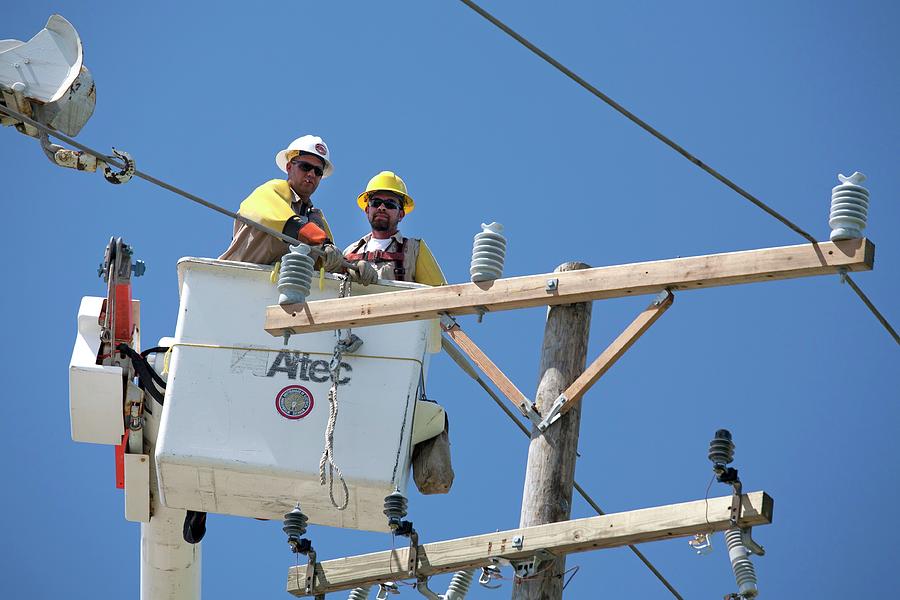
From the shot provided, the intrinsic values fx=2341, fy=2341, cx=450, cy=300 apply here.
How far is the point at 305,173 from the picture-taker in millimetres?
14664

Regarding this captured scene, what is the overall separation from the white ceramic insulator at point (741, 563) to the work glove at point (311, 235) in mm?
3273

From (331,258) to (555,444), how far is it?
5.94ft

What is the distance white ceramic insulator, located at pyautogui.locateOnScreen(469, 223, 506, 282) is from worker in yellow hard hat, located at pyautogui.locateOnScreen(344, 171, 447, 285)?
1.72m

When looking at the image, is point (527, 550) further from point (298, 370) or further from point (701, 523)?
point (298, 370)

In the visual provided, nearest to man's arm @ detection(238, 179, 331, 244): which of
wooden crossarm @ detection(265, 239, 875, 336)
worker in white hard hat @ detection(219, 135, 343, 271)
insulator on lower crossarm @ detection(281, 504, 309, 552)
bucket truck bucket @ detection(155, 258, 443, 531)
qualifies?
worker in white hard hat @ detection(219, 135, 343, 271)

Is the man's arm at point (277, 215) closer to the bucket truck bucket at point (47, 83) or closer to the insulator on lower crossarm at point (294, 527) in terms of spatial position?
the bucket truck bucket at point (47, 83)

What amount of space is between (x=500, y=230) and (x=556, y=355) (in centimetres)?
77

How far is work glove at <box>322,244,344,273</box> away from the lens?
43.9ft

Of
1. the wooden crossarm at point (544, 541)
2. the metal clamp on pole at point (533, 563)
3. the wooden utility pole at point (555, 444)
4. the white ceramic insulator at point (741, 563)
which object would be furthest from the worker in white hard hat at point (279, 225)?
the white ceramic insulator at point (741, 563)

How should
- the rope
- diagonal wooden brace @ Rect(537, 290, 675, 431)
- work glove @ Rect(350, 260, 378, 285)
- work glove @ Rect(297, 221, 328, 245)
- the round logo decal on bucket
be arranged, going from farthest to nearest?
work glove @ Rect(297, 221, 328, 245)
work glove @ Rect(350, 260, 378, 285)
the round logo decal on bucket
the rope
diagonal wooden brace @ Rect(537, 290, 675, 431)

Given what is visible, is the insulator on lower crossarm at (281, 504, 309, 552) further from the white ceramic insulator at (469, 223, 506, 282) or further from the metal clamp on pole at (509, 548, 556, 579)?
the white ceramic insulator at (469, 223, 506, 282)

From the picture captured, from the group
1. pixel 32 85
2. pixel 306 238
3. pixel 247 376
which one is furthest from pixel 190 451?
pixel 32 85

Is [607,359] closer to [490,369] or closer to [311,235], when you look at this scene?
[490,369]

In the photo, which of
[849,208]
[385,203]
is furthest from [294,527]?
[849,208]
